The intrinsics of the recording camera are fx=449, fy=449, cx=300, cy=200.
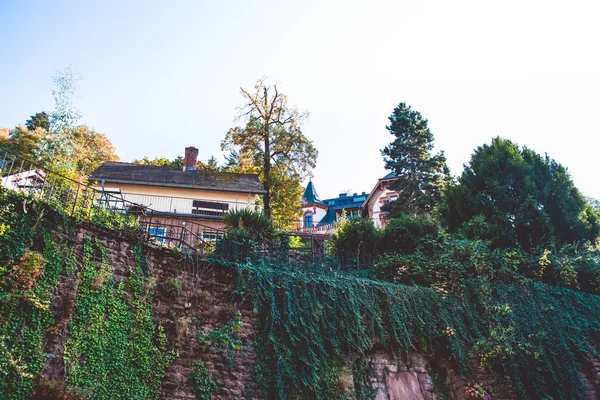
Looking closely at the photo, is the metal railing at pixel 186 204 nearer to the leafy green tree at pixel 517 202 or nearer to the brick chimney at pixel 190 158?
the brick chimney at pixel 190 158

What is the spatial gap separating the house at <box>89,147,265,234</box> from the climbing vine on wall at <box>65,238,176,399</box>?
44.7 feet

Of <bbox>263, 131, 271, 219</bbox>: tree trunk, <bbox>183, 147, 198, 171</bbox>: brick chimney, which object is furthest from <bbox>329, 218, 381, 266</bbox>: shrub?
<bbox>183, 147, 198, 171</bbox>: brick chimney

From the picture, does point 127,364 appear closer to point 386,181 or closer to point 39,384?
point 39,384

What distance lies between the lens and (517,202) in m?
16.2

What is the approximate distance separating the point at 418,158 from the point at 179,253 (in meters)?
19.6

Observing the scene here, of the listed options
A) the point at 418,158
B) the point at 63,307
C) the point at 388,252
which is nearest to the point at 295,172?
the point at 418,158

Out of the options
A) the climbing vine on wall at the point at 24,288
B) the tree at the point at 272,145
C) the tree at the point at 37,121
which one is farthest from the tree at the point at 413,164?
the tree at the point at 37,121

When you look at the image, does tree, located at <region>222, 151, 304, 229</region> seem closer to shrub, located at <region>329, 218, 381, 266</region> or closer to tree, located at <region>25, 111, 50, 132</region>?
shrub, located at <region>329, 218, 381, 266</region>

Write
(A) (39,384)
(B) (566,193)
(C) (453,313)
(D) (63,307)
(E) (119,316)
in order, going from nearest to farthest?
1. (A) (39,384)
2. (D) (63,307)
3. (E) (119,316)
4. (C) (453,313)
5. (B) (566,193)

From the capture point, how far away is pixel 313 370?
9102 millimetres

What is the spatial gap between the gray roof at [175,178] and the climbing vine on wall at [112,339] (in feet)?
50.0

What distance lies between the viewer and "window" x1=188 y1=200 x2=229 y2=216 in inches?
911

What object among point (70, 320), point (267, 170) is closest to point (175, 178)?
point (267, 170)

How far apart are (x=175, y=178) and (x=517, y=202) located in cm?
1672
